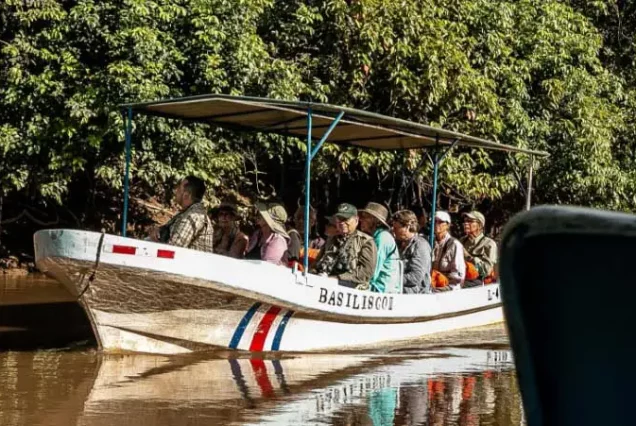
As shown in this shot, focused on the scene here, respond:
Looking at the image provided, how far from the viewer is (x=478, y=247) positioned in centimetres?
1505

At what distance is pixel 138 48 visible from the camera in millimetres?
17312

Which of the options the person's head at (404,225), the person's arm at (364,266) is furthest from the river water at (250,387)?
the person's head at (404,225)

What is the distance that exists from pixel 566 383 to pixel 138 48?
15.7m

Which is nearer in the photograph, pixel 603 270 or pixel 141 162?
pixel 603 270

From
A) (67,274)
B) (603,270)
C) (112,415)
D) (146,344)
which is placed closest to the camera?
(603,270)

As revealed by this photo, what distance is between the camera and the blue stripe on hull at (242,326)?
1070 cm

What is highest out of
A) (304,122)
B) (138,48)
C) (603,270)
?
(138,48)

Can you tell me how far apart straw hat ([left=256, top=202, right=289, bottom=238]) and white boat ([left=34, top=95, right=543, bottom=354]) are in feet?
2.69

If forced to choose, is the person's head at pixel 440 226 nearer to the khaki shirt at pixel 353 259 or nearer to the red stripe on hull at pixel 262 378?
the khaki shirt at pixel 353 259

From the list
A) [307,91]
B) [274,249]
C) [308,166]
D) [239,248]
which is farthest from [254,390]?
[307,91]

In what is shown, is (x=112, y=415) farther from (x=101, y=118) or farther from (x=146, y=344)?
(x=101, y=118)

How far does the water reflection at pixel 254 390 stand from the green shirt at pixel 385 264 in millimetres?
1080

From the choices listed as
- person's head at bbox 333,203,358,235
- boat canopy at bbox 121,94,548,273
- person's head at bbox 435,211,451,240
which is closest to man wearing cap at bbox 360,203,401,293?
person's head at bbox 333,203,358,235

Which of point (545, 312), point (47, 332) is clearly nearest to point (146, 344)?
point (47, 332)
